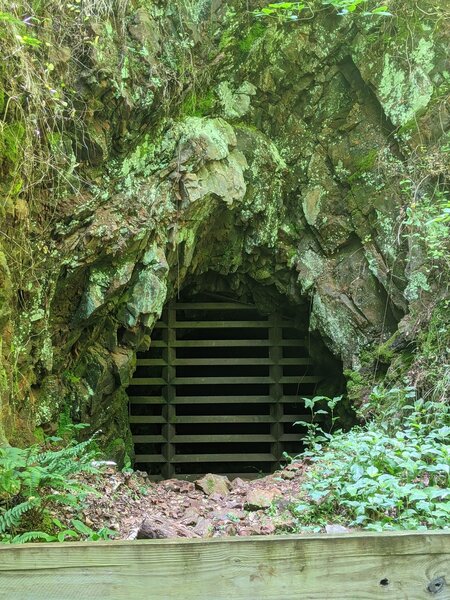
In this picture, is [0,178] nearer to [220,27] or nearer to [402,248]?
[220,27]

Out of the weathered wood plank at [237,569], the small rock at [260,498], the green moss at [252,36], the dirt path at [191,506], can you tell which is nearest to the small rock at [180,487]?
the dirt path at [191,506]

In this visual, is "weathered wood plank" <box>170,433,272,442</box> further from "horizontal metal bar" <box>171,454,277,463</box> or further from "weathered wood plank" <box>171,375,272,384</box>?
"weathered wood plank" <box>171,375,272,384</box>

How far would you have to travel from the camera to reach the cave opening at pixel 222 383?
669 centimetres

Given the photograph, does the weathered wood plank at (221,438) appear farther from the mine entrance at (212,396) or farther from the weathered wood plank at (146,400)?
the weathered wood plank at (146,400)

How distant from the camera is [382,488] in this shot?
3055 millimetres

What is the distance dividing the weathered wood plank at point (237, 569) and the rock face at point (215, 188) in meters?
2.90

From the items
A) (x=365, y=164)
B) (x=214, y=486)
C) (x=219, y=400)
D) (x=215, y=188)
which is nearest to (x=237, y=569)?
(x=214, y=486)

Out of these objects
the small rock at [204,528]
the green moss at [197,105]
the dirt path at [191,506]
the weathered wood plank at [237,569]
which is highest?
the green moss at [197,105]

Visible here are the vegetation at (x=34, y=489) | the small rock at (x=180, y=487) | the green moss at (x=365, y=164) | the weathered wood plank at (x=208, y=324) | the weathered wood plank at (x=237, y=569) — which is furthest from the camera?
the weathered wood plank at (x=208, y=324)

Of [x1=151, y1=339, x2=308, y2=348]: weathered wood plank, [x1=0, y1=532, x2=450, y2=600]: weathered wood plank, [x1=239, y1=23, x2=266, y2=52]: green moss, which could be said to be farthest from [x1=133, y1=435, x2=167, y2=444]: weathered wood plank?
[x1=0, y1=532, x2=450, y2=600]: weathered wood plank

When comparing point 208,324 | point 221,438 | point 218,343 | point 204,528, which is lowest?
point 204,528

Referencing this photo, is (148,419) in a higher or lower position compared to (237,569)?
higher

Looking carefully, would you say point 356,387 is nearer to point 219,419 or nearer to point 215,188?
point 219,419

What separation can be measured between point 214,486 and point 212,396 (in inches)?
65.3
